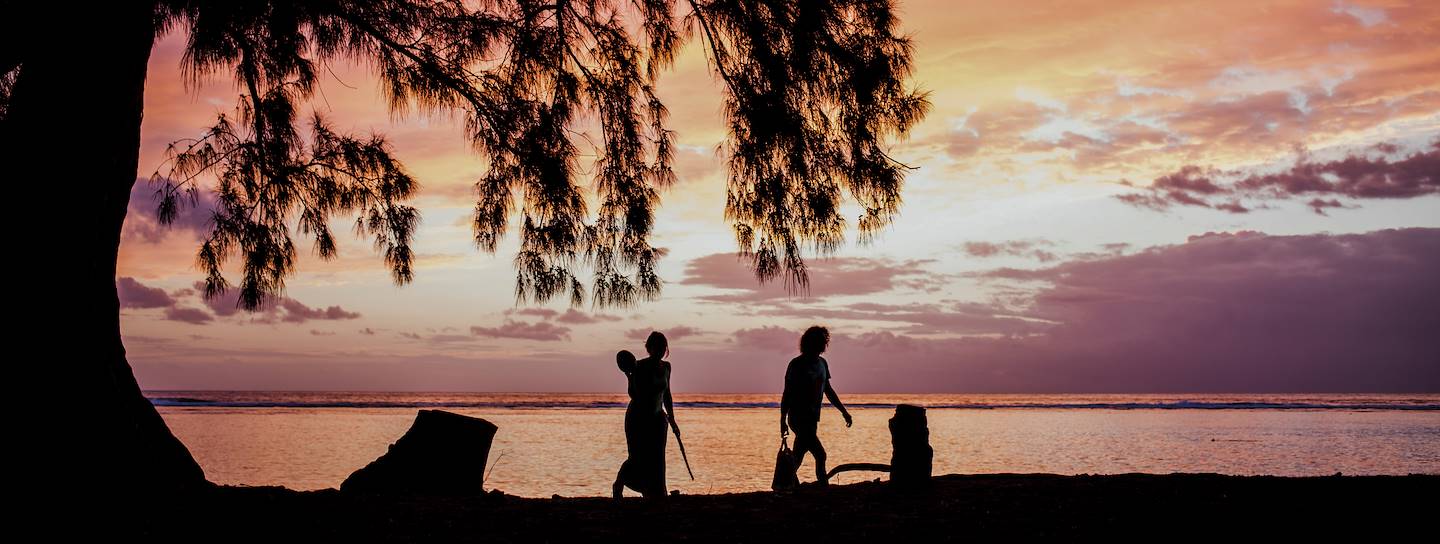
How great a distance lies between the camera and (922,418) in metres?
6.39

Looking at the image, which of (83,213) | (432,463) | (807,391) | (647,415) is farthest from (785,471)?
(83,213)

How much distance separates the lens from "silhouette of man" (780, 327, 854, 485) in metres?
7.46

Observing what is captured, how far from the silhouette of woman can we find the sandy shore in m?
1.34

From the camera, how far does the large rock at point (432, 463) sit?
22.6ft

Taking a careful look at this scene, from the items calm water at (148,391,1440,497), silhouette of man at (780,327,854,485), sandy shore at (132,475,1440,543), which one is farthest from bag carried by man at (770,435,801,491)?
calm water at (148,391,1440,497)

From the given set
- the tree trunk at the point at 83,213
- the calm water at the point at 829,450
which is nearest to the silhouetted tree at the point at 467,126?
the tree trunk at the point at 83,213

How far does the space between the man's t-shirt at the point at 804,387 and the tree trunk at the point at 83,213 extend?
4.15m

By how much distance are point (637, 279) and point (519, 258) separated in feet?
3.03

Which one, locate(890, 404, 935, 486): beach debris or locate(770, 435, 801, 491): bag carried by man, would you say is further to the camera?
locate(770, 435, 801, 491): bag carried by man

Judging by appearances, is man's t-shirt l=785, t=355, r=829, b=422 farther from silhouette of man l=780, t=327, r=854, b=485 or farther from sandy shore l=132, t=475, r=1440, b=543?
sandy shore l=132, t=475, r=1440, b=543

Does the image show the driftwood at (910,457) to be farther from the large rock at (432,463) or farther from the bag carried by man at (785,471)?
the large rock at (432,463)

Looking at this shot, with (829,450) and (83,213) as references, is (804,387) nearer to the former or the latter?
(83,213)

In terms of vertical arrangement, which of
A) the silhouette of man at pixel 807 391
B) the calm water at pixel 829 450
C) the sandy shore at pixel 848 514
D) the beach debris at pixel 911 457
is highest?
the silhouette of man at pixel 807 391

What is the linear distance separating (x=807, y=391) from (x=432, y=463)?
9.45ft
